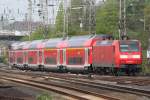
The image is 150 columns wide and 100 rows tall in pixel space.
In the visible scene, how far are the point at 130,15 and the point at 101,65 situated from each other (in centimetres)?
6074

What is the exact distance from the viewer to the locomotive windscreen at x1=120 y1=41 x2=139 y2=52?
37.4 meters

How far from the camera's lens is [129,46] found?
37781 mm

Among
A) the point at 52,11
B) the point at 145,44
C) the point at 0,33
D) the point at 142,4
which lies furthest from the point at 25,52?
the point at 0,33

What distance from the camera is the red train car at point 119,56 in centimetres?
3700

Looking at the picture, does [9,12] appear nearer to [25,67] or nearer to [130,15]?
[130,15]

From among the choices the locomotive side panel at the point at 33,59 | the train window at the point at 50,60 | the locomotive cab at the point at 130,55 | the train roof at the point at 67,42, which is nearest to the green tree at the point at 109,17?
the train roof at the point at 67,42

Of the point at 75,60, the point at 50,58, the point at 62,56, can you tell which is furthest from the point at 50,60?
the point at 75,60

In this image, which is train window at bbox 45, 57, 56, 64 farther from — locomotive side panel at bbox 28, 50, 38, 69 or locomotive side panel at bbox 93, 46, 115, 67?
locomotive side panel at bbox 93, 46, 115, 67

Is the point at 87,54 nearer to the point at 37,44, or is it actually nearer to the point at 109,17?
the point at 37,44

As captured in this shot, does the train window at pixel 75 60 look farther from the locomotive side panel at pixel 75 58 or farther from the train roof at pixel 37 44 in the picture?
the train roof at pixel 37 44

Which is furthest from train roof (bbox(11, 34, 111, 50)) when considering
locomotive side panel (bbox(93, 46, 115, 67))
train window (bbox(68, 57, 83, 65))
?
locomotive side panel (bbox(93, 46, 115, 67))

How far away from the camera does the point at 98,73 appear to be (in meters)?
40.1

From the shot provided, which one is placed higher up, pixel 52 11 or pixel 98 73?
pixel 52 11

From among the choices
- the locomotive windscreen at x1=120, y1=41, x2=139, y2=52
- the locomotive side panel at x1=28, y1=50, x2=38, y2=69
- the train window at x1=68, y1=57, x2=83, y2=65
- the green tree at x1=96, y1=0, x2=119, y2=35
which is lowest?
the locomotive side panel at x1=28, y1=50, x2=38, y2=69
